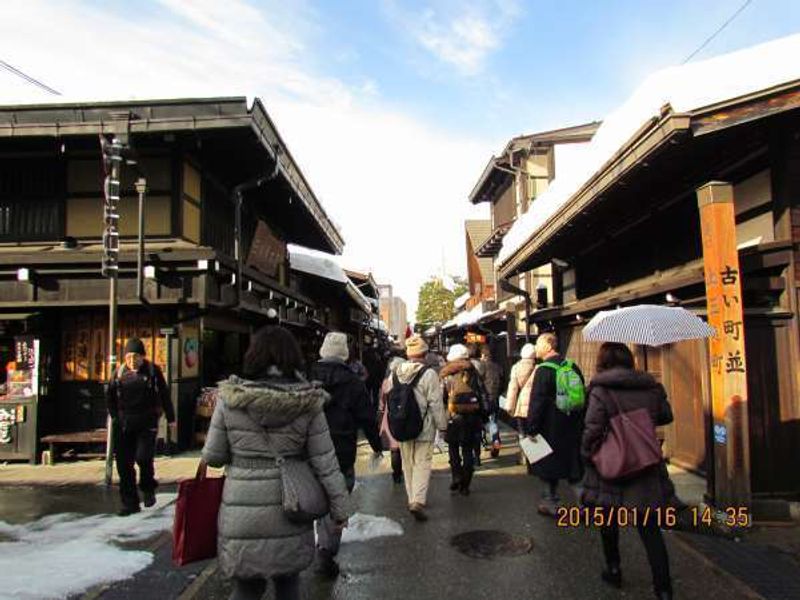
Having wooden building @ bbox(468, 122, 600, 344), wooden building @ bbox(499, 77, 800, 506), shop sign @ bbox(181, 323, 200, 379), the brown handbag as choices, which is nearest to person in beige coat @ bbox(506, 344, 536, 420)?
wooden building @ bbox(499, 77, 800, 506)

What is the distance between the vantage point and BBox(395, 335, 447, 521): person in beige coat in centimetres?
671

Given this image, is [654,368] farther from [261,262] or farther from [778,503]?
[261,262]

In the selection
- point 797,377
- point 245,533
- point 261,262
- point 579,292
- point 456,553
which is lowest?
point 456,553

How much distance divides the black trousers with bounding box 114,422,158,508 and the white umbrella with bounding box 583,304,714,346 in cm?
458

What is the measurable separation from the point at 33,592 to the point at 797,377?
6.74 metres

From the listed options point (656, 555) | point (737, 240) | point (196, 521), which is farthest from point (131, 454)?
point (737, 240)

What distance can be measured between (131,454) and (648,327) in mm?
5209

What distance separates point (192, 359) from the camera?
11016 millimetres

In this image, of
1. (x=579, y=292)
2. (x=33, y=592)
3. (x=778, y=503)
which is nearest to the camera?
(x=33, y=592)

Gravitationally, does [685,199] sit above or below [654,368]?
above

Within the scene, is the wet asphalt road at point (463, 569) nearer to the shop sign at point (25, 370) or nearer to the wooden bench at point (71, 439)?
the wooden bench at point (71, 439)

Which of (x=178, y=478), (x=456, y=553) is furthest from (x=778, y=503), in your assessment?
(x=178, y=478)

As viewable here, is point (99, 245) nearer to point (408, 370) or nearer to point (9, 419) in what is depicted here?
point (9, 419)

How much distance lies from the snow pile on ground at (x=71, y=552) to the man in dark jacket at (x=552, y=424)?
143 inches
